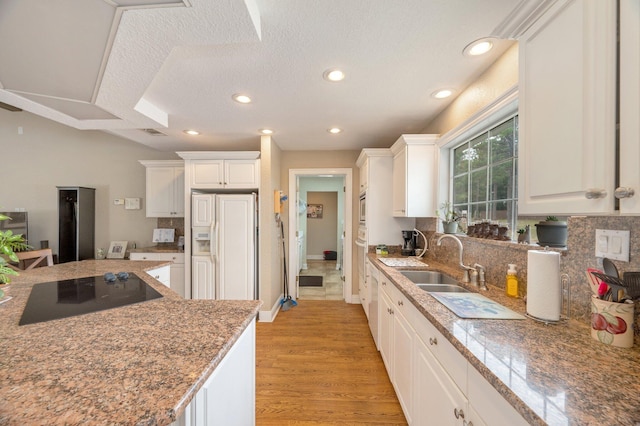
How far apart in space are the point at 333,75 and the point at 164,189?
3067 mm

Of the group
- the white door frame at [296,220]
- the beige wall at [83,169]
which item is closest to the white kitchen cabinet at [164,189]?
the beige wall at [83,169]

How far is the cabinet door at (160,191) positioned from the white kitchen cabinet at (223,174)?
0.67m

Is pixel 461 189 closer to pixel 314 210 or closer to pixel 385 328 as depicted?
pixel 385 328

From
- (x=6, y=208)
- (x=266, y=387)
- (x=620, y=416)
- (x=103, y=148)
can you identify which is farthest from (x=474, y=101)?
(x=6, y=208)

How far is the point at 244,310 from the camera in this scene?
112 centimetres

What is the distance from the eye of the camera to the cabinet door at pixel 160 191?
3.43 metres

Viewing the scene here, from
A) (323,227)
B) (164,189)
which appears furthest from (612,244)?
(323,227)

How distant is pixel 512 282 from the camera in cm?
133

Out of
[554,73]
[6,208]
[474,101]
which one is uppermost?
[474,101]

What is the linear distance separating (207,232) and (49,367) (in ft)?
7.86

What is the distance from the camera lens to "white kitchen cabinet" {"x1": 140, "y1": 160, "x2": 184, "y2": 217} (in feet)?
11.2

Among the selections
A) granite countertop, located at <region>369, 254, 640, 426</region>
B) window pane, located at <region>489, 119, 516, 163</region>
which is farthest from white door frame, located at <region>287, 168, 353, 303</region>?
granite countertop, located at <region>369, 254, 640, 426</region>

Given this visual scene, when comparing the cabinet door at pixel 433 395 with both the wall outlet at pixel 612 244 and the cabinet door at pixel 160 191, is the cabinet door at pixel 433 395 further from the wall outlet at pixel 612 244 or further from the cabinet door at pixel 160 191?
the cabinet door at pixel 160 191

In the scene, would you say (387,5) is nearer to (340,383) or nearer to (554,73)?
(554,73)
